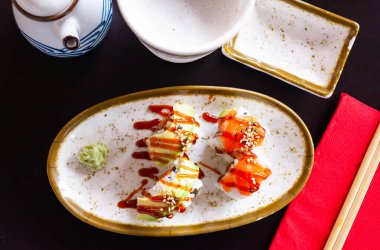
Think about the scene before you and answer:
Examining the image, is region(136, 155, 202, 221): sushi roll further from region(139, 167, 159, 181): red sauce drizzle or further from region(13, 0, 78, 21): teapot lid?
region(13, 0, 78, 21): teapot lid

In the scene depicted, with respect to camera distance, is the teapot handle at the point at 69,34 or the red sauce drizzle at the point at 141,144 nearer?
the teapot handle at the point at 69,34

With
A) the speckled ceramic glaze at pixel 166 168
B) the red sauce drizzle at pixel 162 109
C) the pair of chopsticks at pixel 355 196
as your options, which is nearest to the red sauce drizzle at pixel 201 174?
the speckled ceramic glaze at pixel 166 168

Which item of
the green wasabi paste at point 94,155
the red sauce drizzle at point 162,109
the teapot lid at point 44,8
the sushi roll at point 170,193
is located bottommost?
the sushi roll at point 170,193

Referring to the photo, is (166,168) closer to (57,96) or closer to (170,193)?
(170,193)

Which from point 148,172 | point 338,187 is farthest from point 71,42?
point 338,187

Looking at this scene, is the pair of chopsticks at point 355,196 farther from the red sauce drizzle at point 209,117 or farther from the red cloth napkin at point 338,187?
the red sauce drizzle at point 209,117

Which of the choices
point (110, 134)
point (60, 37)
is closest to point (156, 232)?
point (110, 134)

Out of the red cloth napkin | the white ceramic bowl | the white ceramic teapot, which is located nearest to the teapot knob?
the white ceramic teapot
